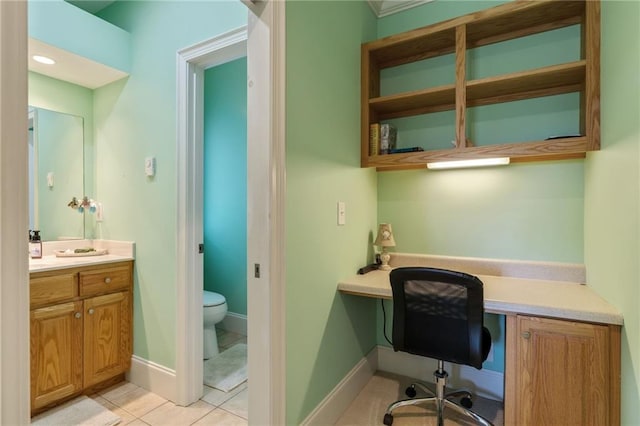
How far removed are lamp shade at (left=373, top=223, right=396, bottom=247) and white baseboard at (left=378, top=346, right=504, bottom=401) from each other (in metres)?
0.81

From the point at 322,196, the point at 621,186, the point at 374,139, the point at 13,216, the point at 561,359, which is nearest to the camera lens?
the point at 13,216

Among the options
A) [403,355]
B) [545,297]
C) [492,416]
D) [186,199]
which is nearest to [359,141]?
[186,199]

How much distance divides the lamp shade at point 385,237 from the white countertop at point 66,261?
1.75 metres

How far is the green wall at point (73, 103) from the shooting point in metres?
2.23

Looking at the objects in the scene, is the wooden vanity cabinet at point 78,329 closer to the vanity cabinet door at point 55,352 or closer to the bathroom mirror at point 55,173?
the vanity cabinet door at point 55,352

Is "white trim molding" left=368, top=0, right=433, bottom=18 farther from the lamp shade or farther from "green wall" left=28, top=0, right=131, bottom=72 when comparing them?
"green wall" left=28, top=0, right=131, bottom=72

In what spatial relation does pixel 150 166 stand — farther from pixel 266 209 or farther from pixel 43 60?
pixel 266 209

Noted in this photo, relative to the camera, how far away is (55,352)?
6.05 ft

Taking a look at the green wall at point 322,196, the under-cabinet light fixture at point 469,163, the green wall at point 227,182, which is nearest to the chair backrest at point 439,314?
the green wall at point 322,196

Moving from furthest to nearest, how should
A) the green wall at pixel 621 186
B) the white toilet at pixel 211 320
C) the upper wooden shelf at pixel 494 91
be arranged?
the white toilet at pixel 211 320
the upper wooden shelf at pixel 494 91
the green wall at pixel 621 186

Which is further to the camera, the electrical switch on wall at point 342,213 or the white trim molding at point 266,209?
the electrical switch on wall at point 342,213

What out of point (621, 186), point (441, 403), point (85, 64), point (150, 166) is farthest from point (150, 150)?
point (621, 186)

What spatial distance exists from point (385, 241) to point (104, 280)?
1.89 metres

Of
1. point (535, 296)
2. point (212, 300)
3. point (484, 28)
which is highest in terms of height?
point (484, 28)
